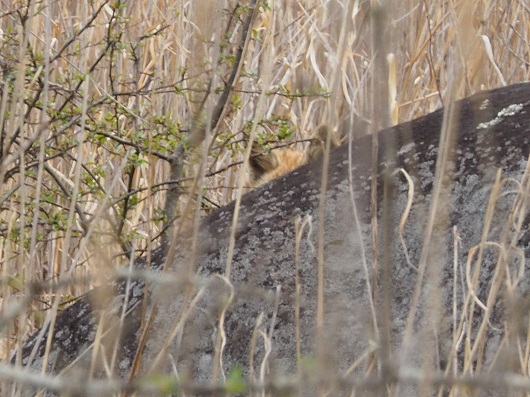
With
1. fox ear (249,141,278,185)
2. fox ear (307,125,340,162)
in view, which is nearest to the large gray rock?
fox ear (307,125,340,162)

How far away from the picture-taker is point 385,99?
1121 millimetres

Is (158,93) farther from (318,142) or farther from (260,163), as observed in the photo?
A: (318,142)

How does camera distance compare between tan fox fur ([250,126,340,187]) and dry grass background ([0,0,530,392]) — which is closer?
dry grass background ([0,0,530,392])

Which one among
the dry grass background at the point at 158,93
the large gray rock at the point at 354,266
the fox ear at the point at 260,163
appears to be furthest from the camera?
the fox ear at the point at 260,163

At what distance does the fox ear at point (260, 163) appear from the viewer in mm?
3074

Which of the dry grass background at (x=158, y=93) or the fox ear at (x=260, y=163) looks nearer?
the dry grass background at (x=158, y=93)

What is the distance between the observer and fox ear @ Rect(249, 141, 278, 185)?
3074 millimetres

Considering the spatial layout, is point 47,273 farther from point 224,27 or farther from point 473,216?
point 473,216

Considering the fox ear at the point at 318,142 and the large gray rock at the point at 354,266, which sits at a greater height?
the fox ear at the point at 318,142

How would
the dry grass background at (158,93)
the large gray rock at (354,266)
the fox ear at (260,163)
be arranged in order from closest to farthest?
the large gray rock at (354,266) < the dry grass background at (158,93) < the fox ear at (260,163)

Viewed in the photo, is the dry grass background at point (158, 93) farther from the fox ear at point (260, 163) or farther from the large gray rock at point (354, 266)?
the large gray rock at point (354, 266)

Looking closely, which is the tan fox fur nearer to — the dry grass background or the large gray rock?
the dry grass background

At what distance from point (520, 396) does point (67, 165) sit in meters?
2.75

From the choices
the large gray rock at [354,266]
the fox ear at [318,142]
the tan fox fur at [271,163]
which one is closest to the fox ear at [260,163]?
the tan fox fur at [271,163]
